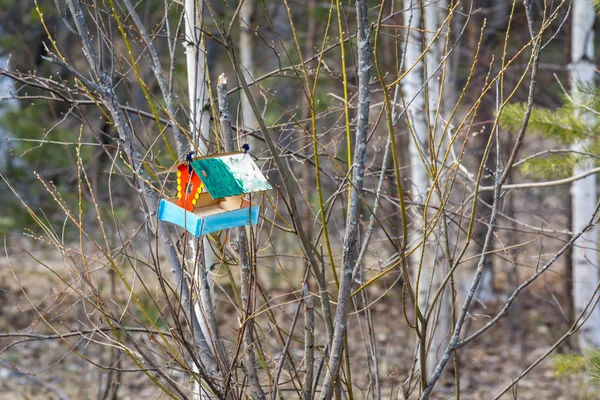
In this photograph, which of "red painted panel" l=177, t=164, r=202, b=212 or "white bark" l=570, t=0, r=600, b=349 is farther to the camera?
"white bark" l=570, t=0, r=600, b=349

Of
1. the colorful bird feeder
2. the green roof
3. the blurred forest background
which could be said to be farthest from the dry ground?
the green roof

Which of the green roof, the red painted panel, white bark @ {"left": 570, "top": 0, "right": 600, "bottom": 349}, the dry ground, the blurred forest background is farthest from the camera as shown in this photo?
the dry ground

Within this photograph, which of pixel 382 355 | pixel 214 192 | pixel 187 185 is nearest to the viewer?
pixel 214 192

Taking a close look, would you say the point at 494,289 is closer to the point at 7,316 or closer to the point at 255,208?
the point at 7,316

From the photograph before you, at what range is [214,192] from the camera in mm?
2098

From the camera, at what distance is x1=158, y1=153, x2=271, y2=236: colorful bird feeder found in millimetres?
2107

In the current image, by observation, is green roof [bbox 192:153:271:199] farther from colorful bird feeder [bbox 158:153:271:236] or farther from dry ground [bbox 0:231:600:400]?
dry ground [bbox 0:231:600:400]

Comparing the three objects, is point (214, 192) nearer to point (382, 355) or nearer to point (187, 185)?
point (187, 185)

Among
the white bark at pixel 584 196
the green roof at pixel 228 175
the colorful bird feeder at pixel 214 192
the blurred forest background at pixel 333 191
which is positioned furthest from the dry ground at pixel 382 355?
the green roof at pixel 228 175

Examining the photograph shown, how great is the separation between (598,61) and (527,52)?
2.75 feet

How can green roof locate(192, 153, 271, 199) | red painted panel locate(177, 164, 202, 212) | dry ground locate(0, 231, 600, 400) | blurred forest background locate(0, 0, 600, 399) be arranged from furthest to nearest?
dry ground locate(0, 231, 600, 400) < blurred forest background locate(0, 0, 600, 399) < red painted panel locate(177, 164, 202, 212) < green roof locate(192, 153, 271, 199)

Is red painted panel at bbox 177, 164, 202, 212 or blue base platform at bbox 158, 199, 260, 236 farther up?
red painted panel at bbox 177, 164, 202, 212

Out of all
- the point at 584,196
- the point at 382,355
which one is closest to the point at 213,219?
the point at 584,196

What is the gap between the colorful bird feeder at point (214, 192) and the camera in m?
2.11
